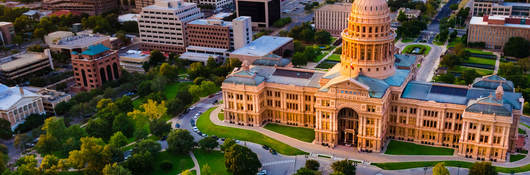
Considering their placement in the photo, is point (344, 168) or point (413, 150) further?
point (413, 150)

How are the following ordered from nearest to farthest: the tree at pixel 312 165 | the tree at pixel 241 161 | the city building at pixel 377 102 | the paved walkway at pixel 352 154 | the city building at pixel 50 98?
the tree at pixel 241 161 → the tree at pixel 312 165 → the city building at pixel 377 102 → the paved walkway at pixel 352 154 → the city building at pixel 50 98

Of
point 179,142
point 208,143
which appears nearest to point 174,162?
point 179,142

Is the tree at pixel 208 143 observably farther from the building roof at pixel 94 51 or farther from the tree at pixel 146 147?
the building roof at pixel 94 51

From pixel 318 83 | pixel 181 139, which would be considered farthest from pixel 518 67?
pixel 181 139

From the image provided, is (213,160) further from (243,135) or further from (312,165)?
(312,165)

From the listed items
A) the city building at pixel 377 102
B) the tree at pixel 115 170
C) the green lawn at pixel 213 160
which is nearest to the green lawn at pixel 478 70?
the city building at pixel 377 102

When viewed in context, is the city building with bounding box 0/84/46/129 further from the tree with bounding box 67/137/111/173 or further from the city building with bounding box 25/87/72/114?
the tree with bounding box 67/137/111/173
